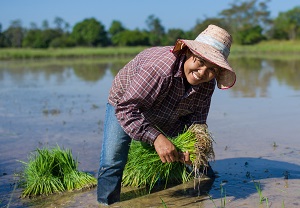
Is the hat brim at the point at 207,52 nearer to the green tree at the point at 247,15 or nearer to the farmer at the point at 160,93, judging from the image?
the farmer at the point at 160,93

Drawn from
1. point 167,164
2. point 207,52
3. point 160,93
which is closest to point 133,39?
point 167,164

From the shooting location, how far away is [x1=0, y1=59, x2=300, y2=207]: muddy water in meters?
4.31

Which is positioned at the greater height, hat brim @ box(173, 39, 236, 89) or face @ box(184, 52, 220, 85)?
hat brim @ box(173, 39, 236, 89)

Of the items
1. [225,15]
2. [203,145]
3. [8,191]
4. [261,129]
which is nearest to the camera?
[203,145]

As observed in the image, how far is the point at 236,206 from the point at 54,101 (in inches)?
361

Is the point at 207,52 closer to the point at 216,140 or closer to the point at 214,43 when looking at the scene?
the point at 214,43

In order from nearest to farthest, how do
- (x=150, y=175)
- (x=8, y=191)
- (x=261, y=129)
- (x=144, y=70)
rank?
1. (x=144, y=70)
2. (x=150, y=175)
3. (x=8, y=191)
4. (x=261, y=129)

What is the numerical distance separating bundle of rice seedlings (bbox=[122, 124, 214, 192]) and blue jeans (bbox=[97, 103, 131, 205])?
0.70 feet

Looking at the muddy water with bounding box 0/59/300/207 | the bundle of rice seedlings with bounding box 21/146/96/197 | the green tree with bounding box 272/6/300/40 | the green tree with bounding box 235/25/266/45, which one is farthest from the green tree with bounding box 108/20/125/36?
the bundle of rice seedlings with bounding box 21/146/96/197

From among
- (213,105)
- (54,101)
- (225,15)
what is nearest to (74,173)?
(213,105)

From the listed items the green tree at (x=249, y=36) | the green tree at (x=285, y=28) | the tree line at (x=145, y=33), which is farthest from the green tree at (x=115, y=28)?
the green tree at (x=285, y=28)

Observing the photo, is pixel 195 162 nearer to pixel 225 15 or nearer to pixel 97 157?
pixel 97 157

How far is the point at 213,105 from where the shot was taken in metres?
10.6

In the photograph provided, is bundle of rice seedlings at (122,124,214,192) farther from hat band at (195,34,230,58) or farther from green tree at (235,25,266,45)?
green tree at (235,25,266,45)
